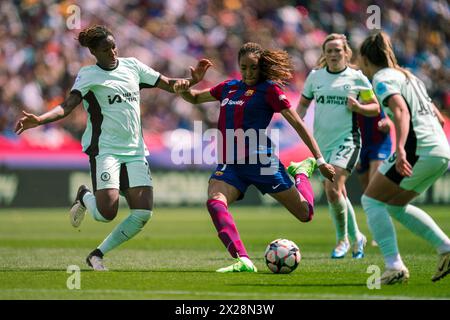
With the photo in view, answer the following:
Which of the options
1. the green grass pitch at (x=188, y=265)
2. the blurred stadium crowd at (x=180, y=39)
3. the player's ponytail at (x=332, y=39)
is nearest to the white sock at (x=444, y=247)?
the green grass pitch at (x=188, y=265)

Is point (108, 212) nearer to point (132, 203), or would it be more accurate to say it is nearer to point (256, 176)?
point (132, 203)

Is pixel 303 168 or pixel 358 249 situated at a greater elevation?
pixel 303 168

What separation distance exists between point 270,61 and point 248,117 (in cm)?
64

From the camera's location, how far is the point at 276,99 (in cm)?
994

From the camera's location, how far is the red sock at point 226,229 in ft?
32.0

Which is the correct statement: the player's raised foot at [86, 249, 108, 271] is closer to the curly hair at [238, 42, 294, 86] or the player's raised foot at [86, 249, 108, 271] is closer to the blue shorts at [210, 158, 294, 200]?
the blue shorts at [210, 158, 294, 200]

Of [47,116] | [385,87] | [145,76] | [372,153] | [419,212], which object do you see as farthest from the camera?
[372,153]

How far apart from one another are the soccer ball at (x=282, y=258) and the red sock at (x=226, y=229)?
0.30 metres

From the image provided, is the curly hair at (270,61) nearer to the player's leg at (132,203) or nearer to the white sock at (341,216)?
the player's leg at (132,203)

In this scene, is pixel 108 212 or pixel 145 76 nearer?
pixel 108 212

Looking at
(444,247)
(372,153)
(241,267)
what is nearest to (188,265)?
(241,267)

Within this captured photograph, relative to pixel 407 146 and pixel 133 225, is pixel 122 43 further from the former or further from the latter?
pixel 407 146

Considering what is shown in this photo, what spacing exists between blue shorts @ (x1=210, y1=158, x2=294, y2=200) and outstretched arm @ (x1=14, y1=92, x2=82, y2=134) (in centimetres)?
171

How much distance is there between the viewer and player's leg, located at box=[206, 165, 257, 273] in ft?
32.0
